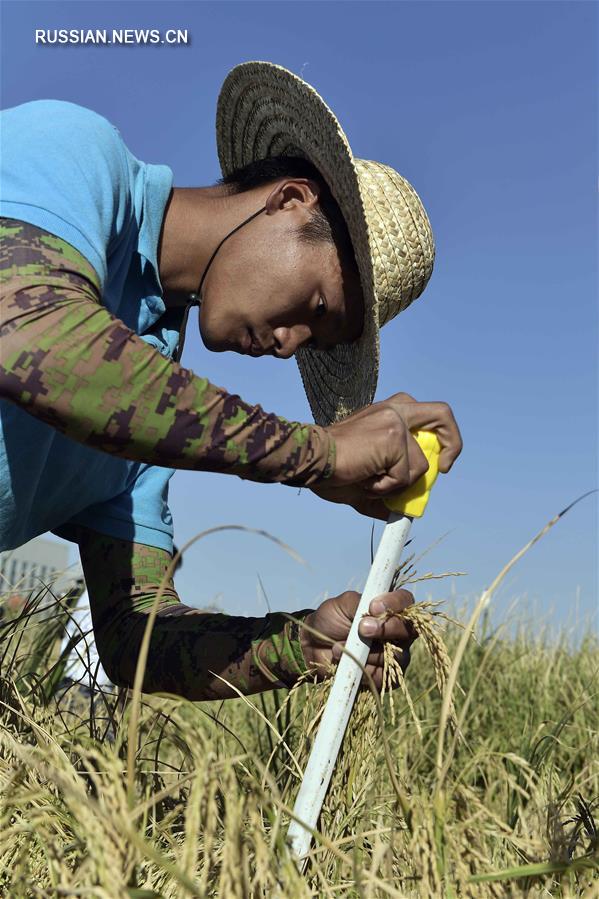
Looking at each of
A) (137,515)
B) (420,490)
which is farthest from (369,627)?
(137,515)

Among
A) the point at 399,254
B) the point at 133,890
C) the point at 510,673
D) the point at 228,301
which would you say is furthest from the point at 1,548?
the point at 510,673

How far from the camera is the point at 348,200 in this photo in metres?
2.26

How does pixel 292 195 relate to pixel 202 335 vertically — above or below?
above

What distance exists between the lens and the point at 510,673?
13.2 ft

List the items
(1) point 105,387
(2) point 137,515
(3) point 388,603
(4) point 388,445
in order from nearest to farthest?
(1) point 105,387 → (4) point 388,445 → (3) point 388,603 → (2) point 137,515

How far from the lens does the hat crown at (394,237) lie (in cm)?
225

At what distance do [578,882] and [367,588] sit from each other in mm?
695

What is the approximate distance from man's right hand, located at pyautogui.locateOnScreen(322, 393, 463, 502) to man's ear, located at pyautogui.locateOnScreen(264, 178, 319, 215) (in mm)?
800

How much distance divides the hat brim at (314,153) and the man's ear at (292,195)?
52 millimetres

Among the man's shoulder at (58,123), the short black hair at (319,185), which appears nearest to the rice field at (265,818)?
the short black hair at (319,185)

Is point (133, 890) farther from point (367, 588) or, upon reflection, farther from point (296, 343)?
point (296, 343)

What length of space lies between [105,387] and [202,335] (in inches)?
38.8

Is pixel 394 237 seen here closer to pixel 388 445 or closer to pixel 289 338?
pixel 289 338

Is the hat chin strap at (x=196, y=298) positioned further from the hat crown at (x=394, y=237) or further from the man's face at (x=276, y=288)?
the hat crown at (x=394, y=237)
